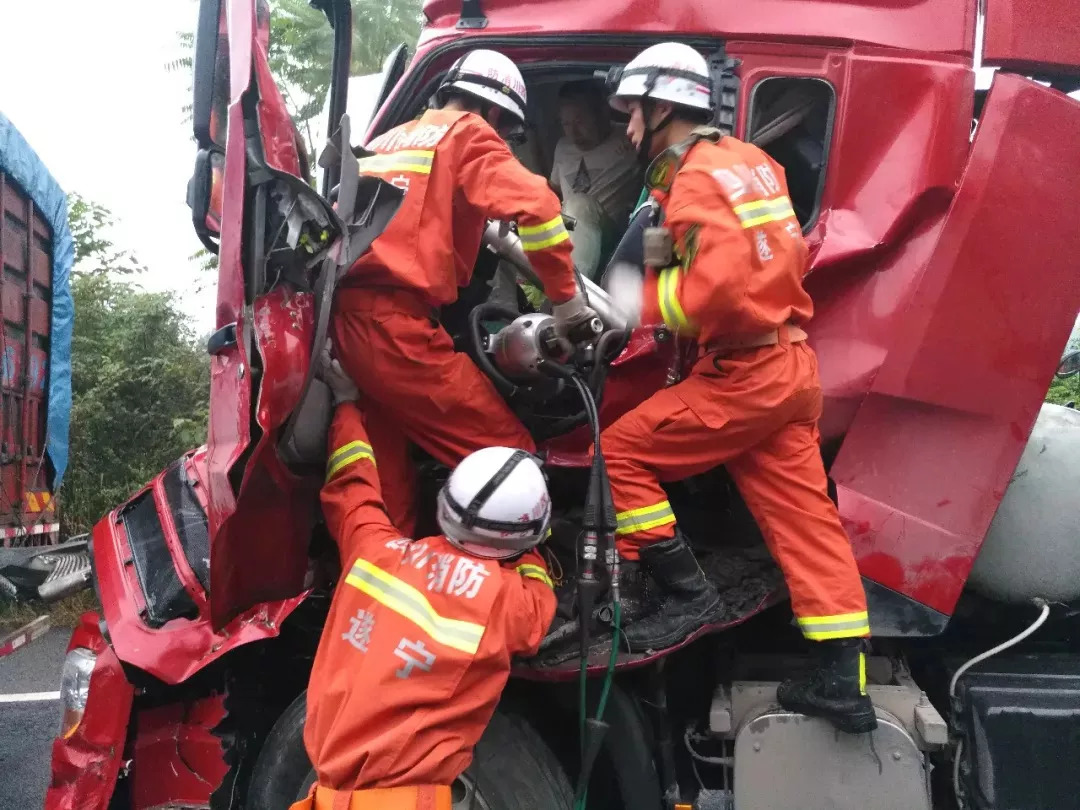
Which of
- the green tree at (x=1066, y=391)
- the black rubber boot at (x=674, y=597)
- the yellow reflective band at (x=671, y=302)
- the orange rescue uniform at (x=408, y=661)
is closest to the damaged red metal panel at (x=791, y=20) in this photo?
the yellow reflective band at (x=671, y=302)

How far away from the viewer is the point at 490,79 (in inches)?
105

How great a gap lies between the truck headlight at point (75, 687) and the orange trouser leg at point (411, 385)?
2.93 ft

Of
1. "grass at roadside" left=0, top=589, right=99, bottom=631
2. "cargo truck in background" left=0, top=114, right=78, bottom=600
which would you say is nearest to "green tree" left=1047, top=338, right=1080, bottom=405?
"cargo truck in background" left=0, top=114, right=78, bottom=600

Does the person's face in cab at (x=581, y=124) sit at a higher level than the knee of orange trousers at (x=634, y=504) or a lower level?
higher

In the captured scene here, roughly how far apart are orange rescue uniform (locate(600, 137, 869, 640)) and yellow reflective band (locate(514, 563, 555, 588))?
23 cm

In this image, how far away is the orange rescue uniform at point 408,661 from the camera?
1.96m

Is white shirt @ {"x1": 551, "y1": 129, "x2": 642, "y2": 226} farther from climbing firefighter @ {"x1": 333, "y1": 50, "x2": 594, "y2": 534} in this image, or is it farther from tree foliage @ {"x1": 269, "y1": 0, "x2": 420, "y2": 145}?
tree foliage @ {"x1": 269, "y1": 0, "x2": 420, "y2": 145}

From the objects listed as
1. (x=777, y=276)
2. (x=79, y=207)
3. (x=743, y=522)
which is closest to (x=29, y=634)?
(x=743, y=522)

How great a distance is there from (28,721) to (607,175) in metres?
3.82

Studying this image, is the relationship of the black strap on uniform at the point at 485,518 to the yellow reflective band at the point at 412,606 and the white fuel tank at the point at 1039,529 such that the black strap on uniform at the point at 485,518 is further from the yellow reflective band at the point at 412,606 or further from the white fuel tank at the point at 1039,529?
the white fuel tank at the point at 1039,529

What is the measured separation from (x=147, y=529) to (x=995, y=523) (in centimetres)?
232

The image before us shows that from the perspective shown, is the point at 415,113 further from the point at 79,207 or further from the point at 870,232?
the point at 79,207

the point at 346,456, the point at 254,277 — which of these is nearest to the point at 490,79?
the point at 254,277

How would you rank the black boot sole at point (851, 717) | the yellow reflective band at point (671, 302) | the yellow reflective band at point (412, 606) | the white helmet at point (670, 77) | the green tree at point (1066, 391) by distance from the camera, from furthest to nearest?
the green tree at point (1066, 391) < the white helmet at point (670, 77) < the yellow reflective band at point (671, 302) < the black boot sole at point (851, 717) < the yellow reflective band at point (412, 606)
